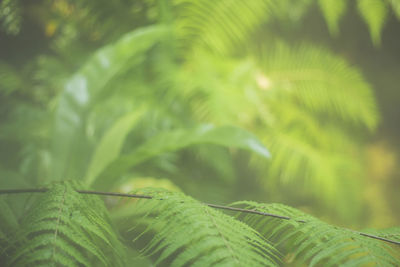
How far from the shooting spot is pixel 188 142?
0.68 m

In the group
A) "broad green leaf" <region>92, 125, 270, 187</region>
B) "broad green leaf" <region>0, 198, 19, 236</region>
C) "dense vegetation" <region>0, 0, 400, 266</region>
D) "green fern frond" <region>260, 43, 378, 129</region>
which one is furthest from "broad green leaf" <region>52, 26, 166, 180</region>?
"green fern frond" <region>260, 43, 378, 129</region>

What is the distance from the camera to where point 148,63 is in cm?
122

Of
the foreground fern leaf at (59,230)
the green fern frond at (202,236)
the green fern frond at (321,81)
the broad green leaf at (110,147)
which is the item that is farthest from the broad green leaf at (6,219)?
the green fern frond at (321,81)

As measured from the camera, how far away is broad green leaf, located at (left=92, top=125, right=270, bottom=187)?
64 cm

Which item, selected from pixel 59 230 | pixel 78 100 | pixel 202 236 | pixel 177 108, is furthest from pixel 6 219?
pixel 177 108

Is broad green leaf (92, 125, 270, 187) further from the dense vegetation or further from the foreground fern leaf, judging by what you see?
the foreground fern leaf

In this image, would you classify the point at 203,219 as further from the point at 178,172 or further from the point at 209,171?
the point at 209,171

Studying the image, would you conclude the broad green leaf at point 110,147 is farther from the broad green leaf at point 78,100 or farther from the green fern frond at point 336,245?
the green fern frond at point 336,245

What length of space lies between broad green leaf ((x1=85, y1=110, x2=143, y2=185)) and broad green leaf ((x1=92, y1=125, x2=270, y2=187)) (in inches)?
3.3

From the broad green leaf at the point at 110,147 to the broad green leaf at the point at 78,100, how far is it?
0.26 ft

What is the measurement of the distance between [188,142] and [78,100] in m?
0.43

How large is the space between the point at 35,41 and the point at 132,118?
110cm

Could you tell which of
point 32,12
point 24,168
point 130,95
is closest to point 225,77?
point 130,95

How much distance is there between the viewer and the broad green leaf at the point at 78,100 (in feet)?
2.65
